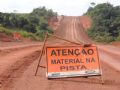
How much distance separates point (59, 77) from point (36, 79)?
29.9 inches

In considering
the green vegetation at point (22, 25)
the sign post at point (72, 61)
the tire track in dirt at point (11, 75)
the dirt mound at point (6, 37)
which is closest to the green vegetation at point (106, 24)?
the green vegetation at point (22, 25)

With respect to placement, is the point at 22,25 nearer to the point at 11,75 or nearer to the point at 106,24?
the point at 106,24

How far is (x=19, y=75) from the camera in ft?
43.8

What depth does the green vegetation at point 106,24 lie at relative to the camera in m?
64.9

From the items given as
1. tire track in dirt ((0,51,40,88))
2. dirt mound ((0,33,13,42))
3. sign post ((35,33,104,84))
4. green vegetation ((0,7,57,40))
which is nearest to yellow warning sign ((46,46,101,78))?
sign post ((35,33,104,84))

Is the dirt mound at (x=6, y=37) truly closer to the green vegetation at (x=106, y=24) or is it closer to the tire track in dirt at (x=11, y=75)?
the green vegetation at (x=106, y=24)

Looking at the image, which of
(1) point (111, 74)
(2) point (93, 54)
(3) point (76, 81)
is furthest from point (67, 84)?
(1) point (111, 74)

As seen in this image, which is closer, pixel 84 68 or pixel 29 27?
pixel 84 68

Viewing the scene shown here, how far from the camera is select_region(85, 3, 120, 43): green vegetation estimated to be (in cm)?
6488

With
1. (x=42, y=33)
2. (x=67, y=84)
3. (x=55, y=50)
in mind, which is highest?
(x=55, y=50)

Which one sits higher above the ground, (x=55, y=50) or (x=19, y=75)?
(x=55, y=50)

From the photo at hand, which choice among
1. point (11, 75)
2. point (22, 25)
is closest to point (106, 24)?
point (22, 25)

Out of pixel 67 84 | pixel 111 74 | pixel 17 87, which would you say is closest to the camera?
pixel 17 87

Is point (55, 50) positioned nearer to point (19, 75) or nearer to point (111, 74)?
point (19, 75)
